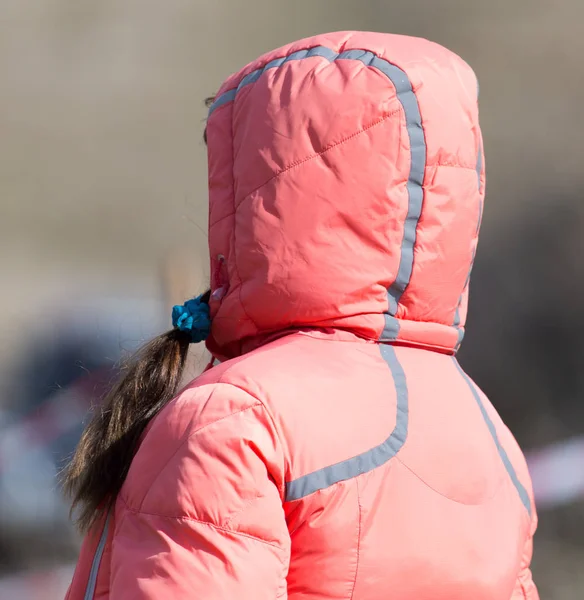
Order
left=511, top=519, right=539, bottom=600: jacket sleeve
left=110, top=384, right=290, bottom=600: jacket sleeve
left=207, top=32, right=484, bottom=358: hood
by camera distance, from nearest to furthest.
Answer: left=110, top=384, right=290, bottom=600: jacket sleeve, left=207, top=32, right=484, bottom=358: hood, left=511, top=519, right=539, bottom=600: jacket sleeve

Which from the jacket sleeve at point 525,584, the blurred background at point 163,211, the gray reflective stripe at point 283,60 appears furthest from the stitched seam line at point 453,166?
the blurred background at point 163,211

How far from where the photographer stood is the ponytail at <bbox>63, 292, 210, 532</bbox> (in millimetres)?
746

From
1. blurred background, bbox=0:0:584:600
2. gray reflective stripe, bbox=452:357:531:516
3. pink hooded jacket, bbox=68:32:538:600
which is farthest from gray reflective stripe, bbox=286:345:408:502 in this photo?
blurred background, bbox=0:0:584:600

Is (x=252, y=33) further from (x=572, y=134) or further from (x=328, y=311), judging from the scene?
(x=328, y=311)

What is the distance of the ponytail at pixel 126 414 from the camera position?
0.75 meters

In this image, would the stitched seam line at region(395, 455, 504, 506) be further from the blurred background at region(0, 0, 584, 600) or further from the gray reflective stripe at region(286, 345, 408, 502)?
the blurred background at region(0, 0, 584, 600)

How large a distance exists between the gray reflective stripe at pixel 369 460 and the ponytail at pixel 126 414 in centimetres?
18

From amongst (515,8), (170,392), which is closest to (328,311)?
(170,392)

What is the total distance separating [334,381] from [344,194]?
186mm

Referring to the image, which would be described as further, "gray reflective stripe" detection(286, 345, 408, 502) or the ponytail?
the ponytail

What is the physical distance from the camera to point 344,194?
744 mm

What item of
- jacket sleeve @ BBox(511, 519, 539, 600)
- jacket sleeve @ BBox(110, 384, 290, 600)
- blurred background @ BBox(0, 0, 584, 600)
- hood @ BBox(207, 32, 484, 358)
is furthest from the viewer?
blurred background @ BBox(0, 0, 584, 600)

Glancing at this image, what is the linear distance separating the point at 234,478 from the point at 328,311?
0.67ft

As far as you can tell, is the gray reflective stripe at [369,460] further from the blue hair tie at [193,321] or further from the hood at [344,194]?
the blue hair tie at [193,321]
